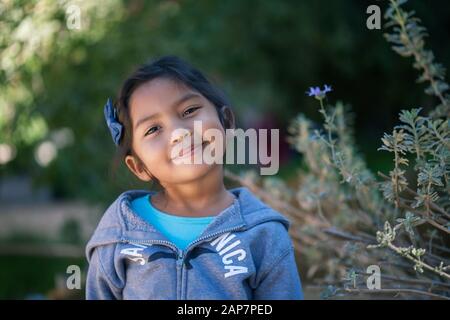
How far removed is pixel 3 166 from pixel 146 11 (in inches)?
66.3

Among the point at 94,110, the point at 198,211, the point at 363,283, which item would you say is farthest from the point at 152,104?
the point at 94,110

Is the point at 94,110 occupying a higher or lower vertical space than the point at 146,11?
lower

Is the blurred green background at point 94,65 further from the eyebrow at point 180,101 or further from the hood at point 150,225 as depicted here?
the eyebrow at point 180,101

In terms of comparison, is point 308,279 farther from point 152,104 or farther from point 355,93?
point 355,93

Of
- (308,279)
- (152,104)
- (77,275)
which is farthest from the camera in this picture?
(308,279)

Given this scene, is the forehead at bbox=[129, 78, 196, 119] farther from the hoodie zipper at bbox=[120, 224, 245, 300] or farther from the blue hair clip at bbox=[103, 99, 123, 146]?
the hoodie zipper at bbox=[120, 224, 245, 300]

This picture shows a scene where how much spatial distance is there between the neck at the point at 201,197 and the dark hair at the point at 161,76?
0.19 meters

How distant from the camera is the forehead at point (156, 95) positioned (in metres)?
2.12

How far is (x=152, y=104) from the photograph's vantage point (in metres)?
2.13

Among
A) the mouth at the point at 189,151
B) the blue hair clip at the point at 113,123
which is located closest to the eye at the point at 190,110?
the mouth at the point at 189,151

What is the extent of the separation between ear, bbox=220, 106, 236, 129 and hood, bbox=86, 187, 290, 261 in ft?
0.77

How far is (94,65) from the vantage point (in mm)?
5297

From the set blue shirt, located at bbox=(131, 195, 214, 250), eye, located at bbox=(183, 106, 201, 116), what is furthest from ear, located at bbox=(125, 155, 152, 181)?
eye, located at bbox=(183, 106, 201, 116)
